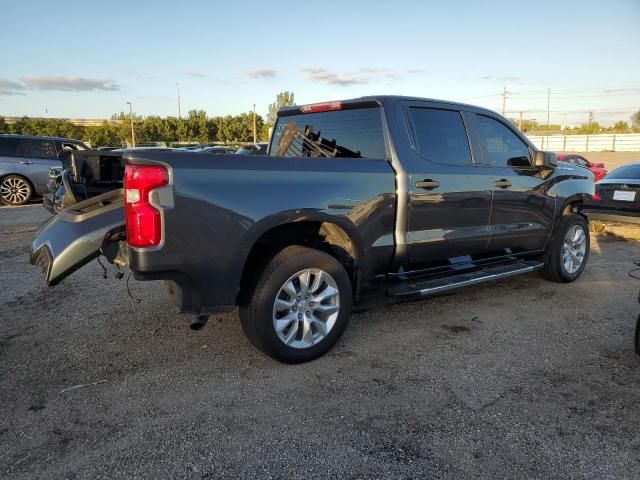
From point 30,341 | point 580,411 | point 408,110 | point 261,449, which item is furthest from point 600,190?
point 30,341

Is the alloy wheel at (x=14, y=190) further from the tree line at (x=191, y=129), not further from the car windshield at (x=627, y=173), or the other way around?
the tree line at (x=191, y=129)

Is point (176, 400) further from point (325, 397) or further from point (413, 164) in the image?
point (413, 164)

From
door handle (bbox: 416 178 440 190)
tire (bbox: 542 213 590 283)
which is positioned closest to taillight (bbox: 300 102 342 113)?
door handle (bbox: 416 178 440 190)

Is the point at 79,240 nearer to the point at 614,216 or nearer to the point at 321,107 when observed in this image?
the point at 321,107

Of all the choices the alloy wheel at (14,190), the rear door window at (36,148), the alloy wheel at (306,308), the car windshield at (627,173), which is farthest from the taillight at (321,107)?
the alloy wheel at (14,190)

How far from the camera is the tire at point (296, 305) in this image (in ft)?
11.3

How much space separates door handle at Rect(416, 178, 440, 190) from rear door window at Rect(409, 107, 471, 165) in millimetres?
228

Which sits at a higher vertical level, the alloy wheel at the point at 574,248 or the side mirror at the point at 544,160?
the side mirror at the point at 544,160

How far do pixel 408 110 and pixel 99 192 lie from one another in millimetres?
2926

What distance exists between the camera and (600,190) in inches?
351

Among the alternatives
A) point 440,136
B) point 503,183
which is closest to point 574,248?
point 503,183

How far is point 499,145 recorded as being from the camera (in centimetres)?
509

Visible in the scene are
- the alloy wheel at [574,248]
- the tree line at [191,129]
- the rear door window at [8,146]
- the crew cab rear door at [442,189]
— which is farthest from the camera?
the tree line at [191,129]

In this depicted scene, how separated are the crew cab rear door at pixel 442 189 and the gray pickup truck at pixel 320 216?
0.04ft
